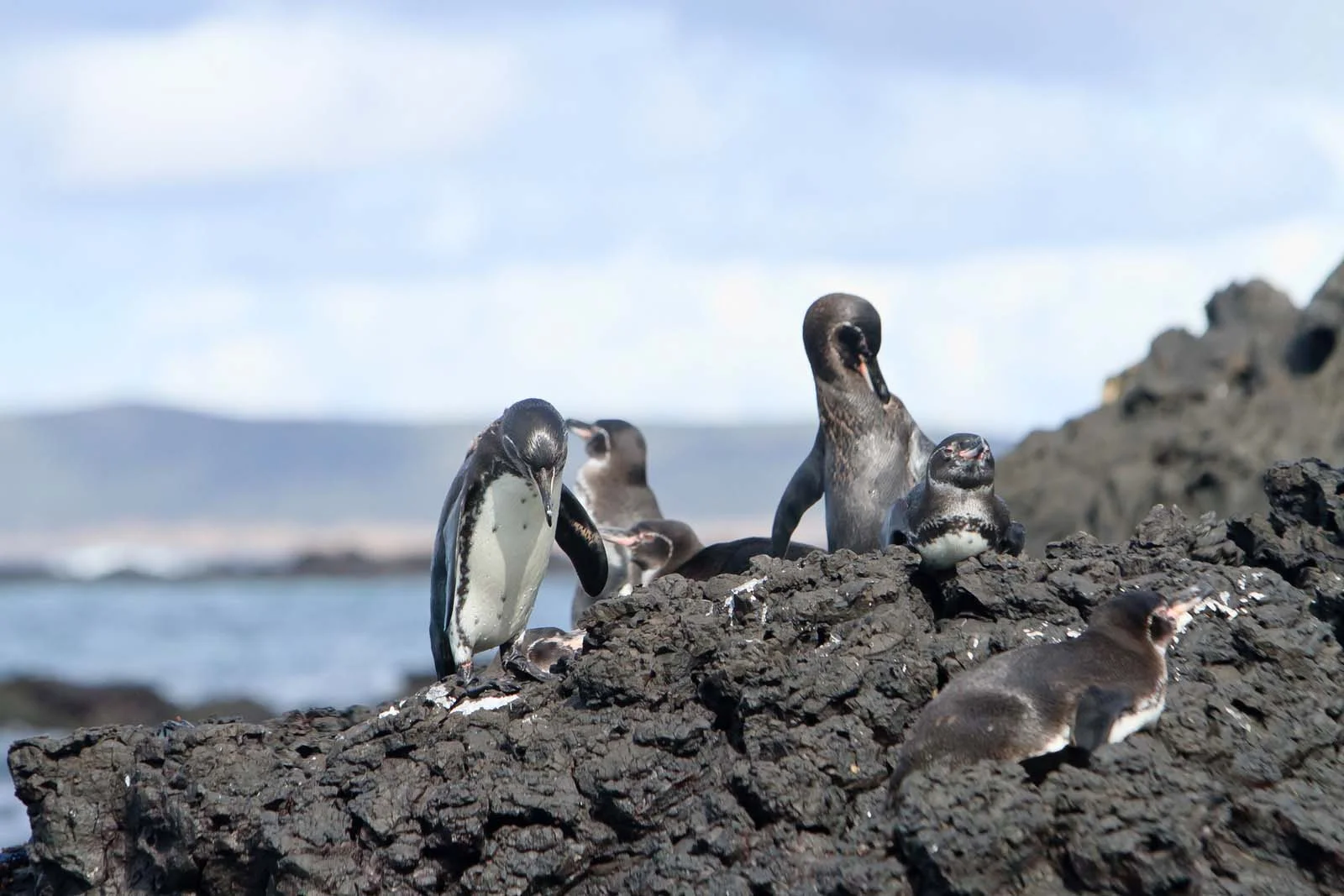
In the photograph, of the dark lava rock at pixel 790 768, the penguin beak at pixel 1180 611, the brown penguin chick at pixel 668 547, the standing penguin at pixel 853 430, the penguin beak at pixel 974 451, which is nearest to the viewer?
the dark lava rock at pixel 790 768

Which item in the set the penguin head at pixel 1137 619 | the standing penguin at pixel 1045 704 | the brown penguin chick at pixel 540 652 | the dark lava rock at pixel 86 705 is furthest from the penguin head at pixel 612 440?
the dark lava rock at pixel 86 705

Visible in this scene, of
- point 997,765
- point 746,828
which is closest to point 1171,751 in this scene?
point 997,765

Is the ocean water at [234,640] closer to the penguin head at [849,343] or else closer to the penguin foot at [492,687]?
the penguin head at [849,343]

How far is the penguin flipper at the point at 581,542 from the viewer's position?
26.1 feet

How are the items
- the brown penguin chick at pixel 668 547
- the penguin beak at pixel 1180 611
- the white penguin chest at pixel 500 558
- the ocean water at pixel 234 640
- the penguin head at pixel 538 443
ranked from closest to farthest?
the penguin beak at pixel 1180 611, the penguin head at pixel 538 443, the white penguin chest at pixel 500 558, the brown penguin chick at pixel 668 547, the ocean water at pixel 234 640

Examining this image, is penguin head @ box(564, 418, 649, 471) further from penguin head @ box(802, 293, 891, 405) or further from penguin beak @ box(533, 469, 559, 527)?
penguin beak @ box(533, 469, 559, 527)

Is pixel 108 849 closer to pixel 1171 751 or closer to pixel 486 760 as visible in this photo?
pixel 486 760

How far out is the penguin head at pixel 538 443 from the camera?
22.2 feet

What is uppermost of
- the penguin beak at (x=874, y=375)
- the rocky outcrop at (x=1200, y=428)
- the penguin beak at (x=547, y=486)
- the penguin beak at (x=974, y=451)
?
the penguin beak at (x=874, y=375)

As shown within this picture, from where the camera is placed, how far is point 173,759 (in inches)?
234

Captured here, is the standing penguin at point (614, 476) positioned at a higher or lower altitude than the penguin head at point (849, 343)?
lower

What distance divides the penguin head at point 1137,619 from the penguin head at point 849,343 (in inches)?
137

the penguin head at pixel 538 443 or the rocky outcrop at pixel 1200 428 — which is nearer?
the penguin head at pixel 538 443

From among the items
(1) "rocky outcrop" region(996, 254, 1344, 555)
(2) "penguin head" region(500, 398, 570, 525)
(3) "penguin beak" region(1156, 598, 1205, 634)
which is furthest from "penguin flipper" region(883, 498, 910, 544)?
(1) "rocky outcrop" region(996, 254, 1344, 555)
